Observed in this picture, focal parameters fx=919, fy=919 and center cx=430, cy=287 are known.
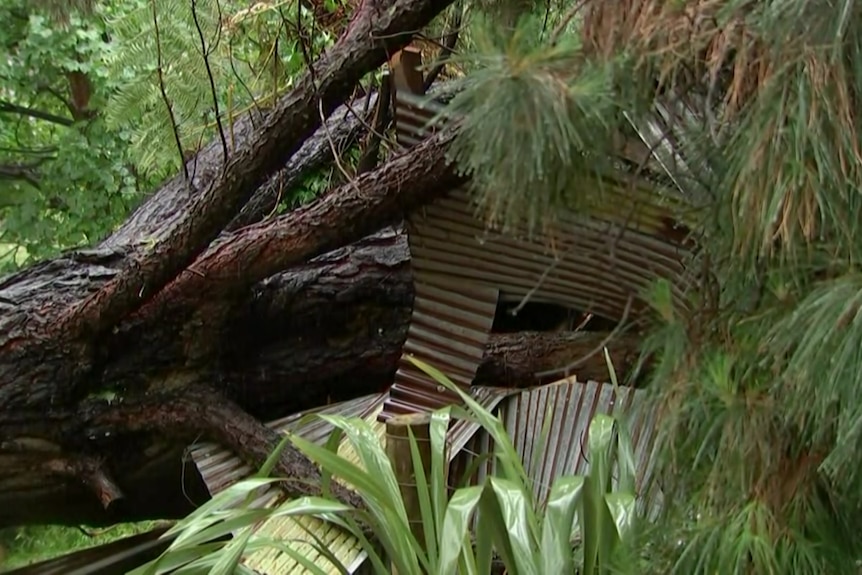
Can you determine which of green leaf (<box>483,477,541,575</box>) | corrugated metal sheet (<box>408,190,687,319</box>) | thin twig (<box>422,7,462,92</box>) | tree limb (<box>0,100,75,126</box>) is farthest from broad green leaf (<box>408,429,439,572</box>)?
tree limb (<box>0,100,75,126</box>)

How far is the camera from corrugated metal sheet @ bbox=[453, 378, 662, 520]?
2105 mm

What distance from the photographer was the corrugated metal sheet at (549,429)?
6.91ft

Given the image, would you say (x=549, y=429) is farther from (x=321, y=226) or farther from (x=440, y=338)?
(x=321, y=226)

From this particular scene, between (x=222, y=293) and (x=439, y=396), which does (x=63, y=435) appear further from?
(x=439, y=396)

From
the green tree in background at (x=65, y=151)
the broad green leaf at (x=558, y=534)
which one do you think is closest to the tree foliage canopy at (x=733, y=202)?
the broad green leaf at (x=558, y=534)

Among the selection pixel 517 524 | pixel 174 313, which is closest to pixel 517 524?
pixel 517 524

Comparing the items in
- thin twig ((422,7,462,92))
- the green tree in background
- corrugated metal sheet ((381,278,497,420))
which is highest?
the green tree in background

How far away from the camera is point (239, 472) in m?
2.21

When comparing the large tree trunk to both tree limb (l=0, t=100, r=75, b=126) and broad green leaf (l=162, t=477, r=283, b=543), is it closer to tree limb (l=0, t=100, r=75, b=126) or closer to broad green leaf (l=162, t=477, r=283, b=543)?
broad green leaf (l=162, t=477, r=283, b=543)

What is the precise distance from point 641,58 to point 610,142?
0.10 metres

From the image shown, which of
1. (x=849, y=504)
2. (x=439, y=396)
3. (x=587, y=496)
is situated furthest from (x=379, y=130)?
(x=849, y=504)

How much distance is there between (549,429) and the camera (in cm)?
211

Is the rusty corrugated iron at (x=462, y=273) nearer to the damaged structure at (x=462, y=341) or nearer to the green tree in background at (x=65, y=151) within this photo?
the damaged structure at (x=462, y=341)

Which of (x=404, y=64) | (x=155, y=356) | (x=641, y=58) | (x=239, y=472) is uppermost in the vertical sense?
(x=404, y=64)
